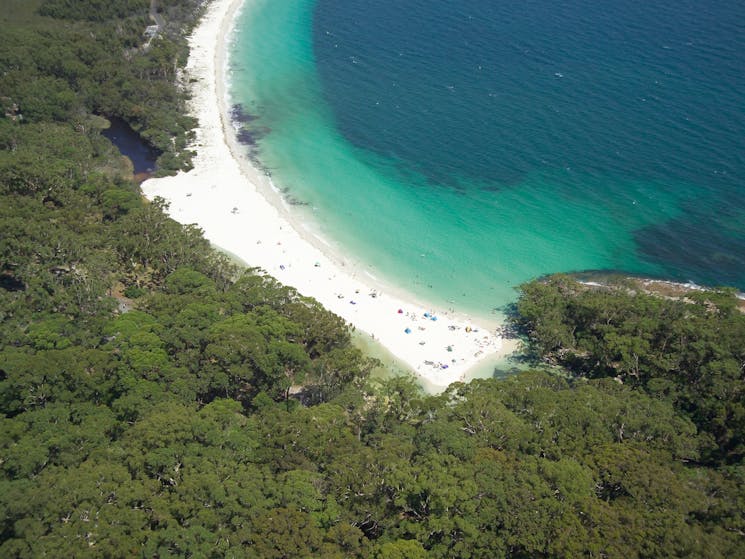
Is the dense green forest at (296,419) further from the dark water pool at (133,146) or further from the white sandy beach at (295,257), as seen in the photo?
the dark water pool at (133,146)

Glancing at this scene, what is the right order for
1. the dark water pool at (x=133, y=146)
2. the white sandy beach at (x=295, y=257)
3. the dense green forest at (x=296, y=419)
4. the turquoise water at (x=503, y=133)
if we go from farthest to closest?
1. the dark water pool at (x=133, y=146)
2. the turquoise water at (x=503, y=133)
3. the white sandy beach at (x=295, y=257)
4. the dense green forest at (x=296, y=419)

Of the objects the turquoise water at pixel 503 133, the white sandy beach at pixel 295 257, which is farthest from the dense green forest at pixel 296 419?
the turquoise water at pixel 503 133

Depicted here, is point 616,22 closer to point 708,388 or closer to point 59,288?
point 708,388

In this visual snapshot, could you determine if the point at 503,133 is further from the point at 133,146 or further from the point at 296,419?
the point at 296,419

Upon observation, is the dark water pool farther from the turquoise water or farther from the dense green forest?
the turquoise water

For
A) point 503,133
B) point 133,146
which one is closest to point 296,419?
point 133,146
